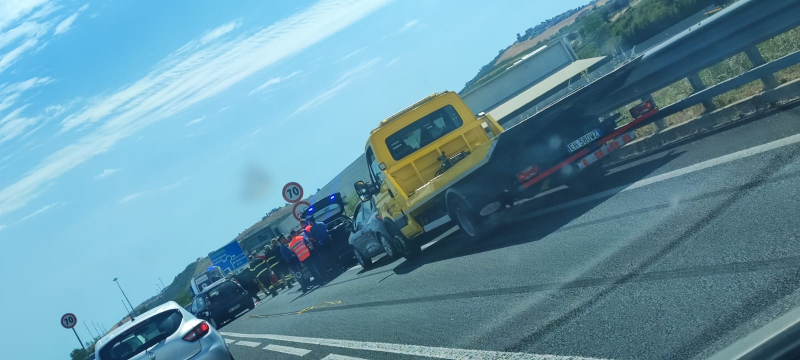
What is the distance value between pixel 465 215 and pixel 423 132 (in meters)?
2.63

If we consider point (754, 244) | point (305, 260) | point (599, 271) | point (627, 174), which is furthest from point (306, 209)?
point (754, 244)

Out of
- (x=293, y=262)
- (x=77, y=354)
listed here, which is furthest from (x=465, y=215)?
(x=77, y=354)

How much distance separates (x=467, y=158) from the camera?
12625 mm

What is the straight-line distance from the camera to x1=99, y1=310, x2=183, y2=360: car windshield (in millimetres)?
10445

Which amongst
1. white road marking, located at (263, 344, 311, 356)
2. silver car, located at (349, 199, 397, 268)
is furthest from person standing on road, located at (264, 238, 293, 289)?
white road marking, located at (263, 344, 311, 356)

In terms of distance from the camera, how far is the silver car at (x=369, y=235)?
695 inches

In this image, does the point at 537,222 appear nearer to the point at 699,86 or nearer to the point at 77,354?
the point at 699,86

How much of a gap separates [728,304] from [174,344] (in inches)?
271

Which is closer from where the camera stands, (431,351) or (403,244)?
(431,351)

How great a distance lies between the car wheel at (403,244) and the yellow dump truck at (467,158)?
19 mm

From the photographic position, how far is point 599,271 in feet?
26.7

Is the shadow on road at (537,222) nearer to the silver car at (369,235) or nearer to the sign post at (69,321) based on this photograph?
the silver car at (369,235)

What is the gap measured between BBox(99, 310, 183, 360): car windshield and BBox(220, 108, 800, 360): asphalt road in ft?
6.08

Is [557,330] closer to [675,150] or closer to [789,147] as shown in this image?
[789,147]
